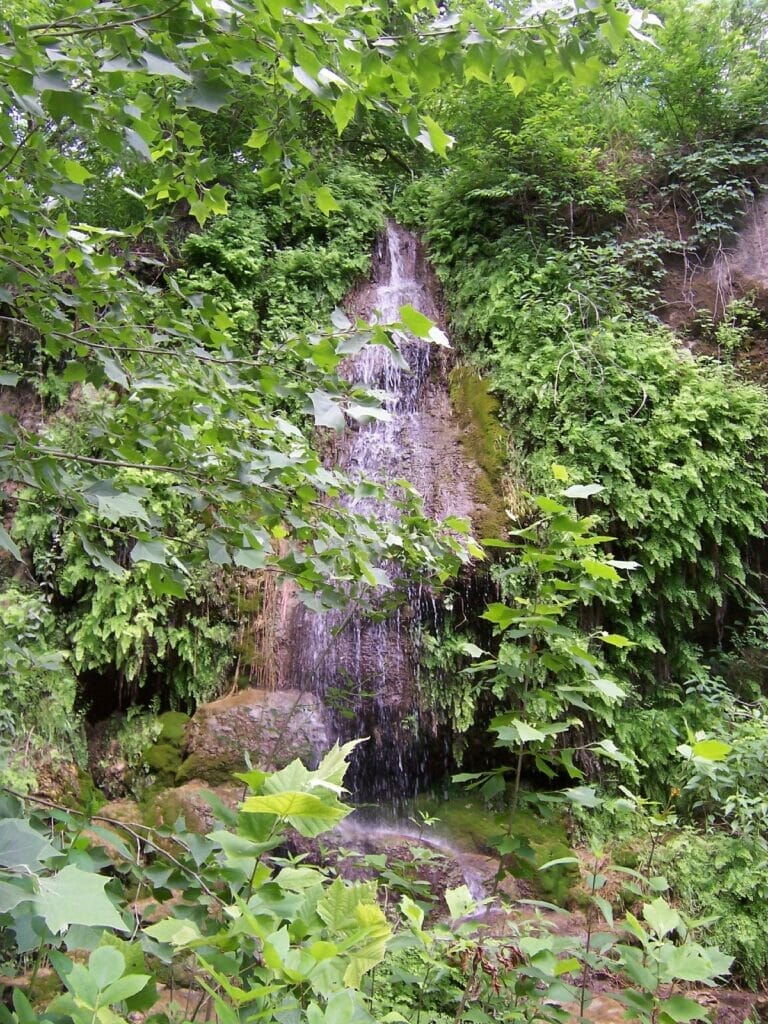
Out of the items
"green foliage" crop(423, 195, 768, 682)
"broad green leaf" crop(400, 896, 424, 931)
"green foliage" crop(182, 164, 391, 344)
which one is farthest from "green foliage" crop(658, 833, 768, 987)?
"green foliage" crop(182, 164, 391, 344)

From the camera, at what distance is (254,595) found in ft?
18.0

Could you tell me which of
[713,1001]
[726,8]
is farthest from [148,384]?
[726,8]

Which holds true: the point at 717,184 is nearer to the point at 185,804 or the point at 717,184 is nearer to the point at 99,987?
the point at 185,804

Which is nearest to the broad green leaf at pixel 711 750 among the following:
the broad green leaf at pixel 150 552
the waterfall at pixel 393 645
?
the broad green leaf at pixel 150 552

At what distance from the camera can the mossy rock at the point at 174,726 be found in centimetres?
478

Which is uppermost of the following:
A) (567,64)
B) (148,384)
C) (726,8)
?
(726,8)

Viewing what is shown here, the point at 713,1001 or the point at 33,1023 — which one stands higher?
the point at 33,1023

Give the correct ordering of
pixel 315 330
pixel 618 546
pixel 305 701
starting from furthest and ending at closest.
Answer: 1. pixel 618 546
2. pixel 305 701
3. pixel 315 330

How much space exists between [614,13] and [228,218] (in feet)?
20.9

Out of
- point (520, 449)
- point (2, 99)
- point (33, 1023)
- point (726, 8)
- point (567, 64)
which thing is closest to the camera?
point (33, 1023)

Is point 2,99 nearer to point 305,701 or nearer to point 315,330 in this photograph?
point 315,330

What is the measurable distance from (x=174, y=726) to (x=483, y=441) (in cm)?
359

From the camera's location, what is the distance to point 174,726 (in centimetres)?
486

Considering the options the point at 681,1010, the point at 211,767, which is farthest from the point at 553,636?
the point at 211,767
